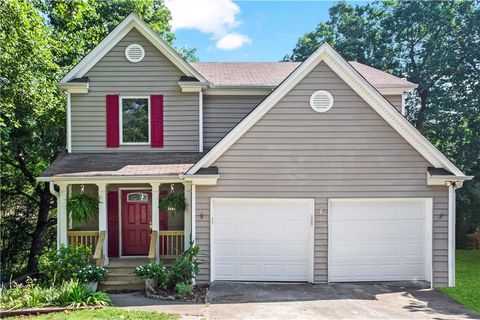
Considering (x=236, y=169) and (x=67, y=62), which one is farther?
(x=67, y=62)

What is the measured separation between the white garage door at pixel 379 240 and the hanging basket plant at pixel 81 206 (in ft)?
20.6

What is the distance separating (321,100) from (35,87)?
29.8 ft

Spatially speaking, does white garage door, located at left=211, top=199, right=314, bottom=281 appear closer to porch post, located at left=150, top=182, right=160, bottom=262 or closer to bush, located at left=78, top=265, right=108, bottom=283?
porch post, located at left=150, top=182, right=160, bottom=262

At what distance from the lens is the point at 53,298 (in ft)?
25.7

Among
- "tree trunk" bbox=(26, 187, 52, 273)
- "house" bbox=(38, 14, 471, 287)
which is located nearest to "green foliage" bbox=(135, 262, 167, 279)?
"house" bbox=(38, 14, 471, 287)

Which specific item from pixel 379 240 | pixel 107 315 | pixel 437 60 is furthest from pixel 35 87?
pixel 437 60

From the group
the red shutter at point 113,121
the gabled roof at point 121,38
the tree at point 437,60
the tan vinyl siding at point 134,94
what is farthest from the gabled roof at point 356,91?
the tree at point 437,60

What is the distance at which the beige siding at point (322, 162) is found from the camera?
9.56m

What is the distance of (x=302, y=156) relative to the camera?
964 centimetres

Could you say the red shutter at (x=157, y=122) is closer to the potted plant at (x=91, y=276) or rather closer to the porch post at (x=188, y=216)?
the porch post at (x=188, y=216)

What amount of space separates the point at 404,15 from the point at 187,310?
20536 millimetres

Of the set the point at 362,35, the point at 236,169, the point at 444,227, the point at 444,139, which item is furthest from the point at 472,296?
the point at 362,35

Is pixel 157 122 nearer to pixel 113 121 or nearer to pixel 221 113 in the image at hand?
pixel 113 121

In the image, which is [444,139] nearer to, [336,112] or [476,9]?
[476,9]
